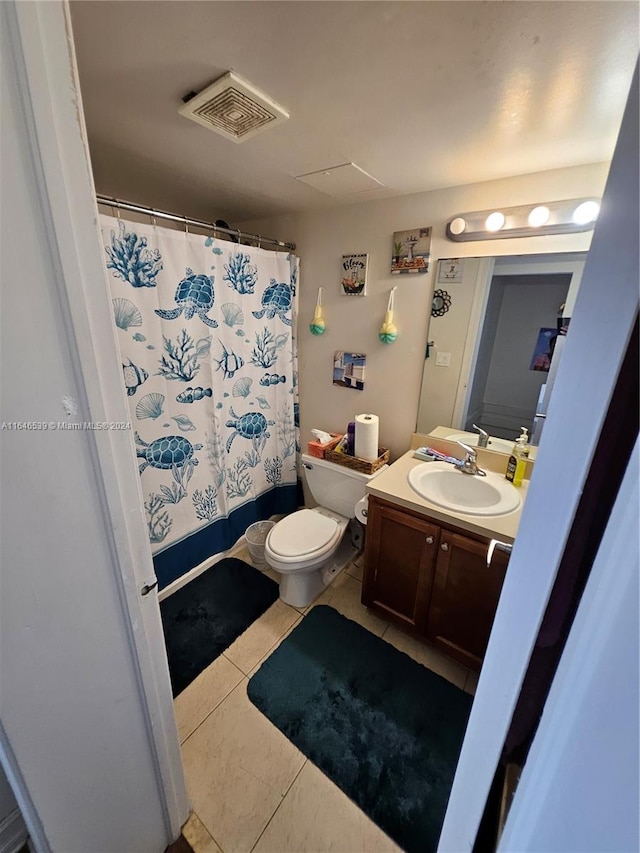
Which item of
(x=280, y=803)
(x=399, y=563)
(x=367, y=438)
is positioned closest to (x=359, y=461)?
(x=367, y=438)

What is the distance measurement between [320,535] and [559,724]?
1.47m

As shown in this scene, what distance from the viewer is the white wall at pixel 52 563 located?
50 cm

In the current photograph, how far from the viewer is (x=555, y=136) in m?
1.08

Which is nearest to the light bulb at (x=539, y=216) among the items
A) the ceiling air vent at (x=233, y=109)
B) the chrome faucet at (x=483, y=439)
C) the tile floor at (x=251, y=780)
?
the chrome faucet at (x=483, y=439)

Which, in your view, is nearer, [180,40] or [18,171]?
[18,171]

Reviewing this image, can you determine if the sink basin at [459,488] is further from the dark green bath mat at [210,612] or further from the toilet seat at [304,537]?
the dark green bath mat at [210,612]

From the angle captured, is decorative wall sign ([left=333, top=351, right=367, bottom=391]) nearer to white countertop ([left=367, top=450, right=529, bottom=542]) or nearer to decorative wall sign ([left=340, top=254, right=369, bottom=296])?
decorative wall sign ([left=340, top=254, right=369, bottom=296])

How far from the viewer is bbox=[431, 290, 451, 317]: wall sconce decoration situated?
1.68 meters

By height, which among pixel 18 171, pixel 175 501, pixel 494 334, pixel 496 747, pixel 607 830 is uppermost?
pixel 18 171

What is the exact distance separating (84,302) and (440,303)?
157 cm

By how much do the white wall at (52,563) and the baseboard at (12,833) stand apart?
0.35 metres

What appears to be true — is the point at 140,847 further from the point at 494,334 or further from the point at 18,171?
the point at 494,334

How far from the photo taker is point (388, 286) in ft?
6.03

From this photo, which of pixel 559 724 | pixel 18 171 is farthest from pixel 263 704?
pixel 18 171
